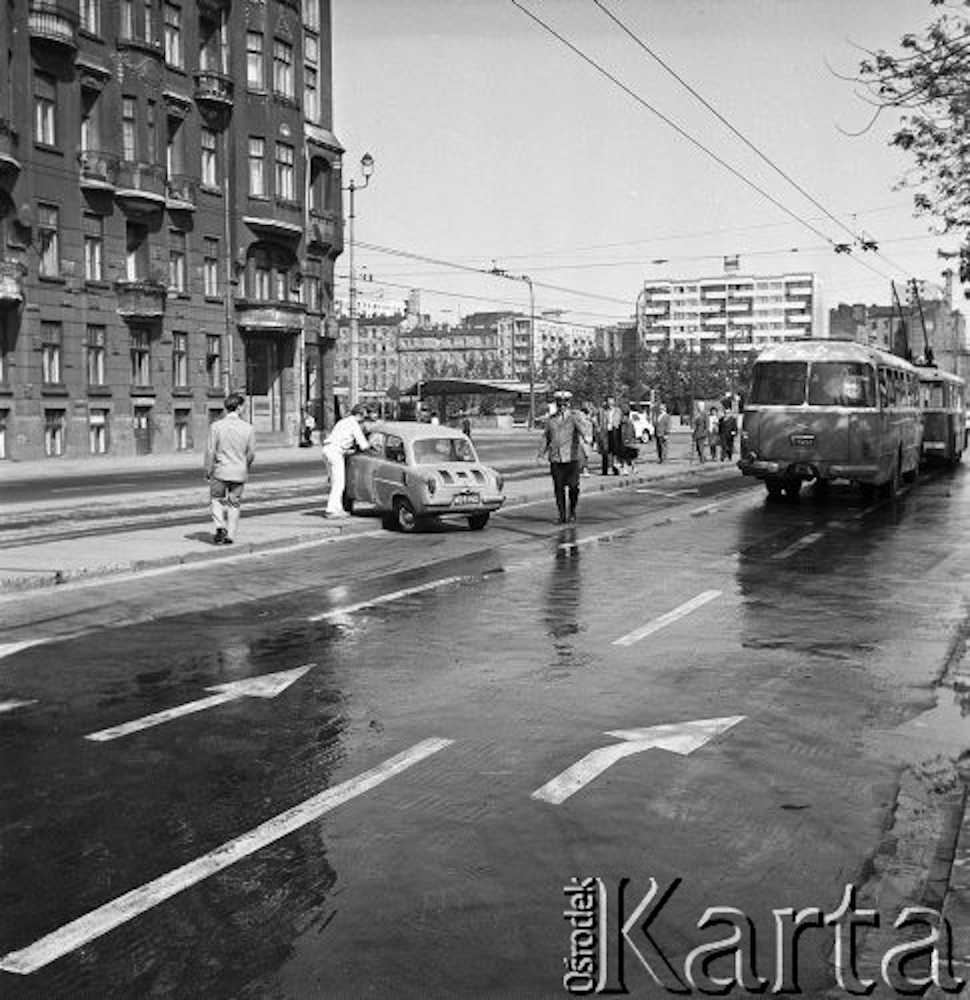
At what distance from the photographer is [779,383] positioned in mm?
25469

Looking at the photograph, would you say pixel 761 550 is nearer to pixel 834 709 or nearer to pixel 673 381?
pixel 834 709

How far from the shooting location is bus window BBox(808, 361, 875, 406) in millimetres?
24812

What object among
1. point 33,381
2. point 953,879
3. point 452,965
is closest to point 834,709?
point 953,879

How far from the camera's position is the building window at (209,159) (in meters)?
51.5

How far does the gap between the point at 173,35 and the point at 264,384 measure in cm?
1448

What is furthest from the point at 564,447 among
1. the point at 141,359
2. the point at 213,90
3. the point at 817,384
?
the point at 213,90

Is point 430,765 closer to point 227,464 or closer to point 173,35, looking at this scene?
point 227,464

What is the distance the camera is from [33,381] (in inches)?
1641

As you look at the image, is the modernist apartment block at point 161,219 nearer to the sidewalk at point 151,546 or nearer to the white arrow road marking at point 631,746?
the sidewalk at point 151,546

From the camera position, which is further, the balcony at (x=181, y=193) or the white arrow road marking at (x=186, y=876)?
the balcony at (x=181, y=193)

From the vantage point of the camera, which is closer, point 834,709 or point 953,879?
point 953,879

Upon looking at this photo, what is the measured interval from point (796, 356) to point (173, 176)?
31.4 meters

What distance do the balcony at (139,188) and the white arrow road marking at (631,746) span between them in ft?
139

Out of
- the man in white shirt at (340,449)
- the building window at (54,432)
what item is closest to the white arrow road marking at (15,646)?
the man in white shirt at (340,449)
